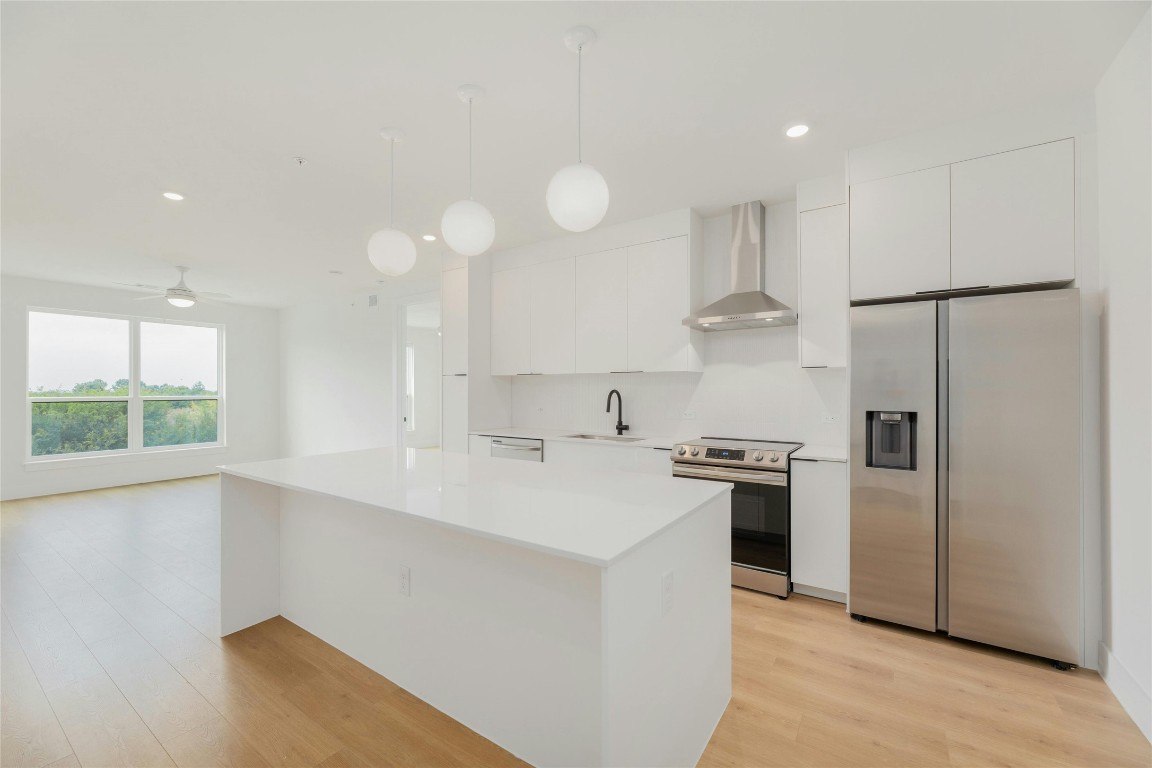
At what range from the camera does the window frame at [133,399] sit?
573 centimetres

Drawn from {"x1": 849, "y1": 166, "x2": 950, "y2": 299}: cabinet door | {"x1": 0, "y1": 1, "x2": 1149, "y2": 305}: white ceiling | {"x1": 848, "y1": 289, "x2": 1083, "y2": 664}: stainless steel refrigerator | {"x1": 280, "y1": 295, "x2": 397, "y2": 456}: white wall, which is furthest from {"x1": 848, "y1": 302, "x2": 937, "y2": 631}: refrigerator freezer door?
{"x1": 280, "y1": 295, "x2": 397, "y2": 456}: white wall

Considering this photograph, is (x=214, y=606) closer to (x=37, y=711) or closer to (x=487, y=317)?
(x=37, y=711)

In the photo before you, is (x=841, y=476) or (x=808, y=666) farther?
(x=841, y=476)

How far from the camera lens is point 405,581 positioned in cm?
209

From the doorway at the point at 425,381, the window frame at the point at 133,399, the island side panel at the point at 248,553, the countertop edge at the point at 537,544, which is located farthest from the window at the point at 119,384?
the countertop edge at the point at 537,544

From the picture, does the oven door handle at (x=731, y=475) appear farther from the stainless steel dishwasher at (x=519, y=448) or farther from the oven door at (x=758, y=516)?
the stainless steel dishwasher at (x=519, y=448)

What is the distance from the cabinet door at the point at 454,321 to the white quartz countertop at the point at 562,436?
2.17ft

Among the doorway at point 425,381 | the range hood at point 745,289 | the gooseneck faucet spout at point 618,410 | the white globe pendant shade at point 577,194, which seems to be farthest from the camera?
the doorway at point 425,381

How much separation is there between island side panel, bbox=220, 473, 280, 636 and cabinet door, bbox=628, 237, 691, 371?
2.62 metres

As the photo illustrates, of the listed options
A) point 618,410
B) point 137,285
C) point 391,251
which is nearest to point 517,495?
point 391,251

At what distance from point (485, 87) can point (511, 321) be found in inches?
103

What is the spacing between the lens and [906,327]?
2.58 metres

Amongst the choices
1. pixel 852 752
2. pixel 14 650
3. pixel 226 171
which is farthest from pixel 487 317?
pixel 852 752

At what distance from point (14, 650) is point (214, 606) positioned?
0.79 m
